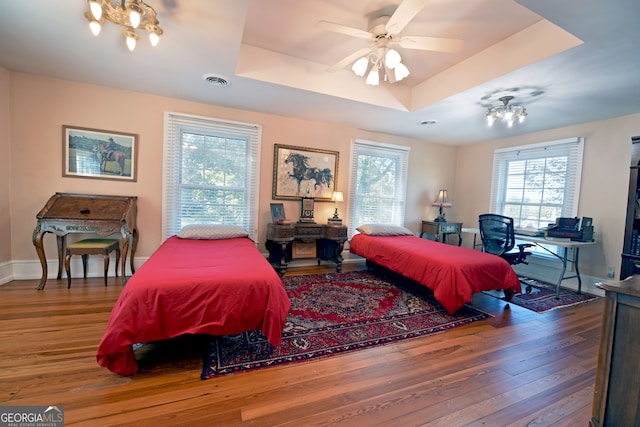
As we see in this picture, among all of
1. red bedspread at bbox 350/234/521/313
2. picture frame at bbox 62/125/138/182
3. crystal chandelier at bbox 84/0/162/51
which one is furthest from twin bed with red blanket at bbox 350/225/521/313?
picture frame at bbox 62/125/138/182

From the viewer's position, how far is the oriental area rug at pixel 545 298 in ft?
9.77

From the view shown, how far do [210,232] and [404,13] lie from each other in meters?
2.93

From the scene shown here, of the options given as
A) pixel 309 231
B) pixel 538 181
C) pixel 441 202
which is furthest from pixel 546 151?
pixel 309 231

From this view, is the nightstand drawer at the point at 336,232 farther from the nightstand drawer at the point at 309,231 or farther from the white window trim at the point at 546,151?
the white window trim at the point at 546,151

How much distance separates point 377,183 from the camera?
4812 mm

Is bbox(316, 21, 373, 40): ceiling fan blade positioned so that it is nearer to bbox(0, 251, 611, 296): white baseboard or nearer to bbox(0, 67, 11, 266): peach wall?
bbox(0, 251, 611, 296): white baseboard

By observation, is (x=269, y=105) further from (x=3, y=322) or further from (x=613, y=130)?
(x=613, y=130)

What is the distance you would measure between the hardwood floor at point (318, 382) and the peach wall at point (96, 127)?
1.36 metres

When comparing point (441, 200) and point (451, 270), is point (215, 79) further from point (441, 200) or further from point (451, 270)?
point (441, 200)

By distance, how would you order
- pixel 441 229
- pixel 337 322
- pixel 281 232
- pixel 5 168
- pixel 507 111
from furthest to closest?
pixel 441 229 < pixel 281 232 < pixel 507 111 < pixel 5 168 < pixel 337 322

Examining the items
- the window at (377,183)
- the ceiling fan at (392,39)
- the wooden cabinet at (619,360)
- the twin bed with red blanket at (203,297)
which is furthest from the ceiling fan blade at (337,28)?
the window at (377,183)

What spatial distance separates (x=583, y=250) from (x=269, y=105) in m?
5.00

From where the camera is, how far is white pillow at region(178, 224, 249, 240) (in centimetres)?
312

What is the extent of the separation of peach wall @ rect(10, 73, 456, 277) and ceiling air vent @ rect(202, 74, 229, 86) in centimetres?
80
